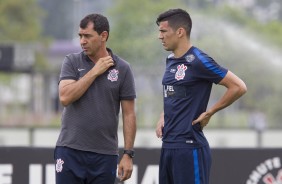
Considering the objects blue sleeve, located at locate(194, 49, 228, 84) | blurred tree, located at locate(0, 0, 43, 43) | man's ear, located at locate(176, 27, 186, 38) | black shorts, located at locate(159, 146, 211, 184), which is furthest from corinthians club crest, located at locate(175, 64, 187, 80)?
blurred tree, located at locate(0, 0, 43, 43)

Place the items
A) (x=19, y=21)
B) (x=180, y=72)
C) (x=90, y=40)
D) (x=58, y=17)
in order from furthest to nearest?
(x=58, y=17)
(x=19, y=21)
(x=180, y=72)
(x=90, y=40)

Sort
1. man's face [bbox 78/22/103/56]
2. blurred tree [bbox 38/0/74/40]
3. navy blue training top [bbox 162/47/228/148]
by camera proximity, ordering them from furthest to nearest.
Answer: blurred tree [bbox 38/0/74/40] → navy blue training top [bbox 162/47/228/148] → man's face [bbox 78/22/103/56]

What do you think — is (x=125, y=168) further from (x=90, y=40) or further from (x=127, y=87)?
(x=90, y=40)

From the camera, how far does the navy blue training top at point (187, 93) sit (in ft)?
28.4

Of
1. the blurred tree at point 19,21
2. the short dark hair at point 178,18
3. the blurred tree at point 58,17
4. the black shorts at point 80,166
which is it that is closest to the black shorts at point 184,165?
the black shorts at point 80,166

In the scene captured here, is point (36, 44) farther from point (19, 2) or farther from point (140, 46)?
point (140, 46)

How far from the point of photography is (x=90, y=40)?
8.58 metres

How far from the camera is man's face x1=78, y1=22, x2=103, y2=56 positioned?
8.55 meters

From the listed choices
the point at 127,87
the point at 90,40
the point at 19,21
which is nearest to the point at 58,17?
the point at 19,21

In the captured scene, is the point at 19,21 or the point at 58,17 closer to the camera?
the point at 19,21

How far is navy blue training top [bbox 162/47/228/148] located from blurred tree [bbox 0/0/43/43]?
3796cm

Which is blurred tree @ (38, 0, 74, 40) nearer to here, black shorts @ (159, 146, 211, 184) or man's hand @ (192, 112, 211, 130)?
black shorts @ (159, 146, 211, 184)

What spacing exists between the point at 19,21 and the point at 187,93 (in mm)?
40629

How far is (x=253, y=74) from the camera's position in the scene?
128ft
